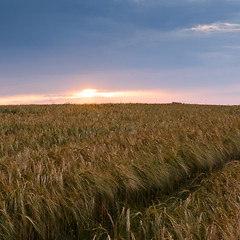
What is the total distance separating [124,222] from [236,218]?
2.90 ft

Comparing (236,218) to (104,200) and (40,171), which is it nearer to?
(104,200)

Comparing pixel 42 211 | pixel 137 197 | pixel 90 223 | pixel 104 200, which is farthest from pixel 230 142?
pixel 42 211

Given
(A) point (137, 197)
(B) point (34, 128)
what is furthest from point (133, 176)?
(B) point (34, 128)

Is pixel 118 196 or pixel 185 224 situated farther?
pixel 118 196

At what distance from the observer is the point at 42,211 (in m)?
1.79

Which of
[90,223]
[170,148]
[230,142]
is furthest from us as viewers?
[230,142]

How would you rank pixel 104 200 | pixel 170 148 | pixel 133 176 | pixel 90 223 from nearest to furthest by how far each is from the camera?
pixel 90 223 < pixel 104 200 < pixel 133 176 < pixel 170 148

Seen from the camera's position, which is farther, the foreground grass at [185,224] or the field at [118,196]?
the field at [118,196]

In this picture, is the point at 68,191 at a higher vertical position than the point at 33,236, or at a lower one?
higher

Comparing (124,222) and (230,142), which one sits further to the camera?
(230,142)

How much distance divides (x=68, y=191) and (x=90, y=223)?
32cm

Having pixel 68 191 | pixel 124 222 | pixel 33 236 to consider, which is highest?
pixel 68 191

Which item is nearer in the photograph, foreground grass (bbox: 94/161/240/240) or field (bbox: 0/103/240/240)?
foreground grass (bbox: 94/161/240/240)

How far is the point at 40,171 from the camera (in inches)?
89.1
